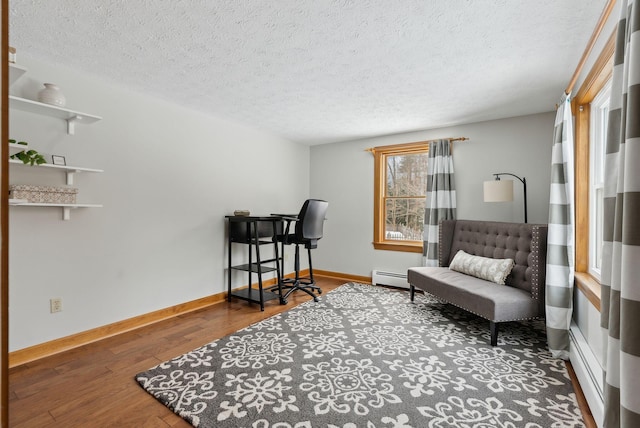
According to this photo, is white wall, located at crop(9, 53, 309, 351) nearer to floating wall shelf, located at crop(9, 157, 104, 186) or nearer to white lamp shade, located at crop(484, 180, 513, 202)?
floating wall shelf, located at crop(9, 157, 104, 186)

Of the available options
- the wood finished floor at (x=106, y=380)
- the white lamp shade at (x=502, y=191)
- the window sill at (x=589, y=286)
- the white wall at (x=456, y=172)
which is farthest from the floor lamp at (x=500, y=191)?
the wood finished floor at (x=106, y=380)

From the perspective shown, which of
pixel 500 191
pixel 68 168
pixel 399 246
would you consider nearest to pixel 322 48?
pixel 68 168

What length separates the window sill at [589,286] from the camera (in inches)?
74.8

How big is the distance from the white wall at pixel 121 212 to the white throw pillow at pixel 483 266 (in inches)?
106

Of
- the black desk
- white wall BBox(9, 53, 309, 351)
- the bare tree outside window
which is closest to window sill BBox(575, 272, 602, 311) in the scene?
the bare tree outside window

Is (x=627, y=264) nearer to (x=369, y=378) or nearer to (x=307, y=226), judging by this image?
(x=369, y=378)

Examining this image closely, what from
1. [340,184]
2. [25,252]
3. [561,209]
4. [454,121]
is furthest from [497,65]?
[25,252]

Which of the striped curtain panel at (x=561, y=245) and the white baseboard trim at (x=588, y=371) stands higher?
the striped curtain panel at (x=561, y=245)

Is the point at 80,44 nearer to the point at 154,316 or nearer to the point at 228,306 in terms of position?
the point at 154,316

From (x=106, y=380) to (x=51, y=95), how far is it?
205 cm

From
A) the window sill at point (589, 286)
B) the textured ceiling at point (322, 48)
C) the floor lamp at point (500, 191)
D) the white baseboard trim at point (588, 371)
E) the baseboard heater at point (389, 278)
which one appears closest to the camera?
the white baseboard trim at point (588, 371)

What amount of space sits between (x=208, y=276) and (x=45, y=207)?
5.59 feet

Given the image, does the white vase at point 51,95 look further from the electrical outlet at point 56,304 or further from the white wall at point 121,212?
the electrical outlet at point 56,304

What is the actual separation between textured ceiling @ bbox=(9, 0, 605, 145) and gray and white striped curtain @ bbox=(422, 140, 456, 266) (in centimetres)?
78
